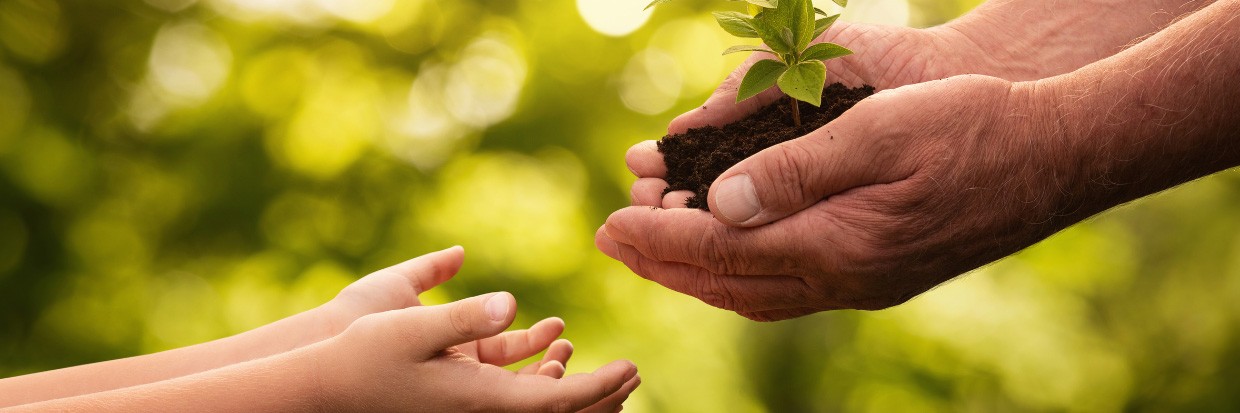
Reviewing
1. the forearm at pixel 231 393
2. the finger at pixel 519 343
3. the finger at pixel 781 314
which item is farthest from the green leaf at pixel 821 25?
the forearm at pixel 231 393

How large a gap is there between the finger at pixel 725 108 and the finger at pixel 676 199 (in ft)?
0.49

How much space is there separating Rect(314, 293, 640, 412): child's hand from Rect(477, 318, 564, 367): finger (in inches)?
10.4

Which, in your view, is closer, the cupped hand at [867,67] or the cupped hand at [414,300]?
the cupped hand at [867,67]

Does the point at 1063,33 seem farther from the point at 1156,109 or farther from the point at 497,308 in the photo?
the point at 497,308

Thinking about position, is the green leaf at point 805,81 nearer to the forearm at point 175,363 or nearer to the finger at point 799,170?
the finger at point 799,170

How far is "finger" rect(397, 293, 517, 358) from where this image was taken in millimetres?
984

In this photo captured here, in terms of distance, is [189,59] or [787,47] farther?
[189,59]

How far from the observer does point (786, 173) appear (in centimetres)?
90

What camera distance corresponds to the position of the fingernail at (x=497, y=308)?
0.99 metres

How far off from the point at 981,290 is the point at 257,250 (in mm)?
1500

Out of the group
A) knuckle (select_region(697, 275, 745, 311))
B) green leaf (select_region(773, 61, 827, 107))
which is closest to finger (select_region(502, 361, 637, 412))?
knuckle (select_region(697, 275, 745, 311))

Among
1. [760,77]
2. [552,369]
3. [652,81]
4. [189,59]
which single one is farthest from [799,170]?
[189,59]

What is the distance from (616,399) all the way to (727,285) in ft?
0.72

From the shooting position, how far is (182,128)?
75.8 inches
